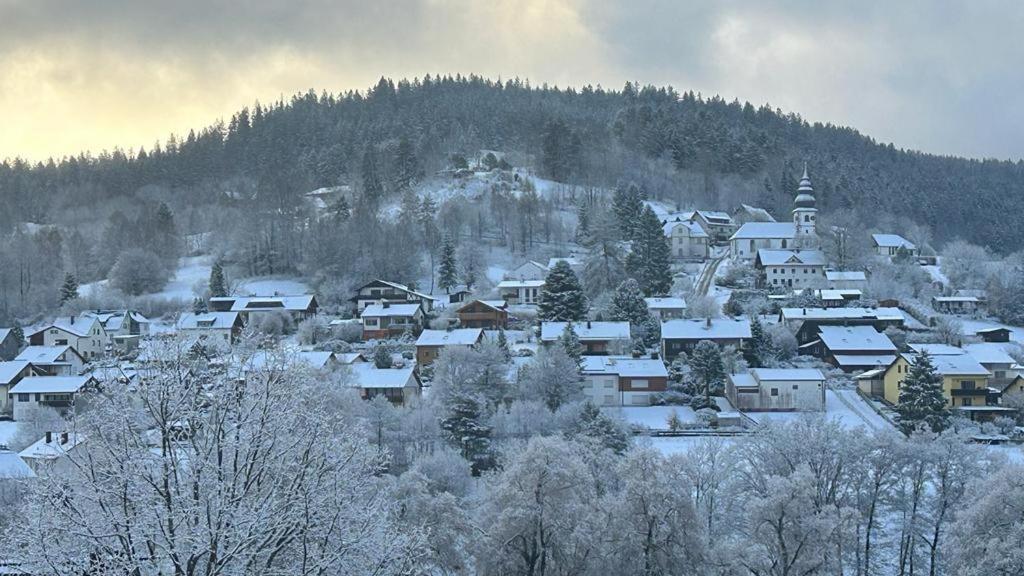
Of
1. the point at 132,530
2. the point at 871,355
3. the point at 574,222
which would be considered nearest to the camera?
the point at 132,530

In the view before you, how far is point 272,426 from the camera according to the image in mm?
9875

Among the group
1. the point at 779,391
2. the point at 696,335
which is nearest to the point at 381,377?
the point at 696,335

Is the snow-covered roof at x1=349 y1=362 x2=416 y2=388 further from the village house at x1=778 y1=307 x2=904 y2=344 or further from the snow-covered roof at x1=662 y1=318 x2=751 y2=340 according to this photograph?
the village house at x1=778 y1=307 x2=904 y2=344

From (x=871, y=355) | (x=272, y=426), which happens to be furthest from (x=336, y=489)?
(x=871, y=355)

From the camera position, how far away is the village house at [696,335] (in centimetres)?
3850

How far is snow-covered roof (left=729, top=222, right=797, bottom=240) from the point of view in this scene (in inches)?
2335

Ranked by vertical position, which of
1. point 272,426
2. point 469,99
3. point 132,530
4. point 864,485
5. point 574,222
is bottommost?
point 864,485

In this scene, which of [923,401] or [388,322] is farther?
[388,322]

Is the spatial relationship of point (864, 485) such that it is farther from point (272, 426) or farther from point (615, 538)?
point (272, 426)

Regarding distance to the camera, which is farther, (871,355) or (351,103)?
(351,103)

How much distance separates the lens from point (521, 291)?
5094 centimetres

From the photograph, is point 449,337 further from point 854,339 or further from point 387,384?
point 854,339

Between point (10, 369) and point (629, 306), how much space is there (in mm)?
27644

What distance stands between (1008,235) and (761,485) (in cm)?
7452
